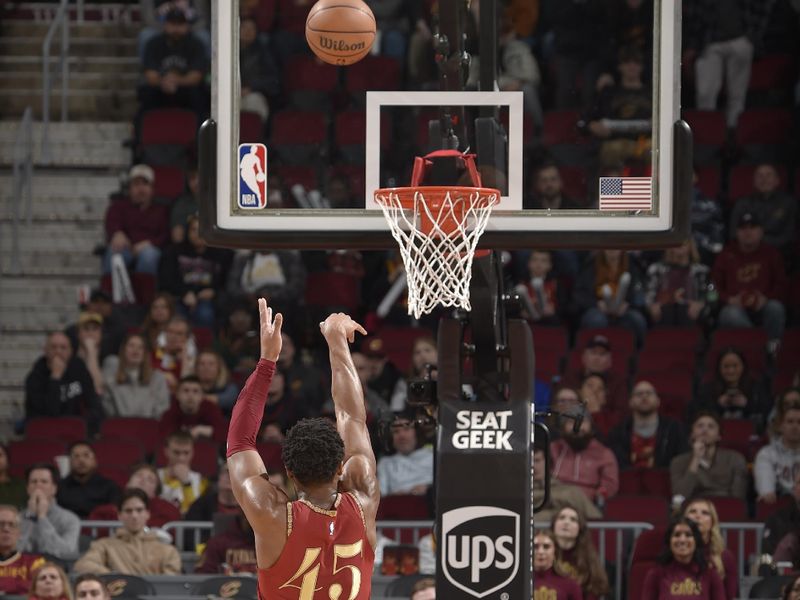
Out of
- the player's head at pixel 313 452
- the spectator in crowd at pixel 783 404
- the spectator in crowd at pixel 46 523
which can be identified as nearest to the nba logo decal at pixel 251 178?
the player's head at pixel 313 452

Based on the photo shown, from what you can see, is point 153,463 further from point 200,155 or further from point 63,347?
point 200,155

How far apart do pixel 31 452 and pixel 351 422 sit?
20.9 feet

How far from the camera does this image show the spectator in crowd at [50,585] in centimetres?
955

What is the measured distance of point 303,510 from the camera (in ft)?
20.0

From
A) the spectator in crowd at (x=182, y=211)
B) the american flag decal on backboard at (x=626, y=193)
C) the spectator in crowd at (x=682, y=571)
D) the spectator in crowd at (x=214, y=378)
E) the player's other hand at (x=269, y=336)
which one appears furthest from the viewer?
the spectator in crowd at (x=182, y=211)

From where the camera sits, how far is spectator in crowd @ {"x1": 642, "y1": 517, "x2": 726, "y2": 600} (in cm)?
975

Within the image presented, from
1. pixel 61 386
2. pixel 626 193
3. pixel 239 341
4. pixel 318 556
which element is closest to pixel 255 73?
pixel 626 193

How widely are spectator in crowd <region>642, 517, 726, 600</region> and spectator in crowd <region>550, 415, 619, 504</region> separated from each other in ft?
4.74

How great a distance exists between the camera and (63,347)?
42.1 feet

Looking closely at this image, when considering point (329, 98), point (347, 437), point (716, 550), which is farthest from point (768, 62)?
point (347, 437)

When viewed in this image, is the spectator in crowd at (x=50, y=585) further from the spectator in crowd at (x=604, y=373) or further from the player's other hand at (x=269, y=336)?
the spectator in crowd at (x=604, y=373)

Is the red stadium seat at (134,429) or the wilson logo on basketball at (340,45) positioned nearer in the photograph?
the wilson logo on basketball at (340,45)

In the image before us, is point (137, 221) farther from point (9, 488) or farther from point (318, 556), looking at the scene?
point (318, 556)

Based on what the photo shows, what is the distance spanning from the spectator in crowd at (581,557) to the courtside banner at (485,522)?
239cm
